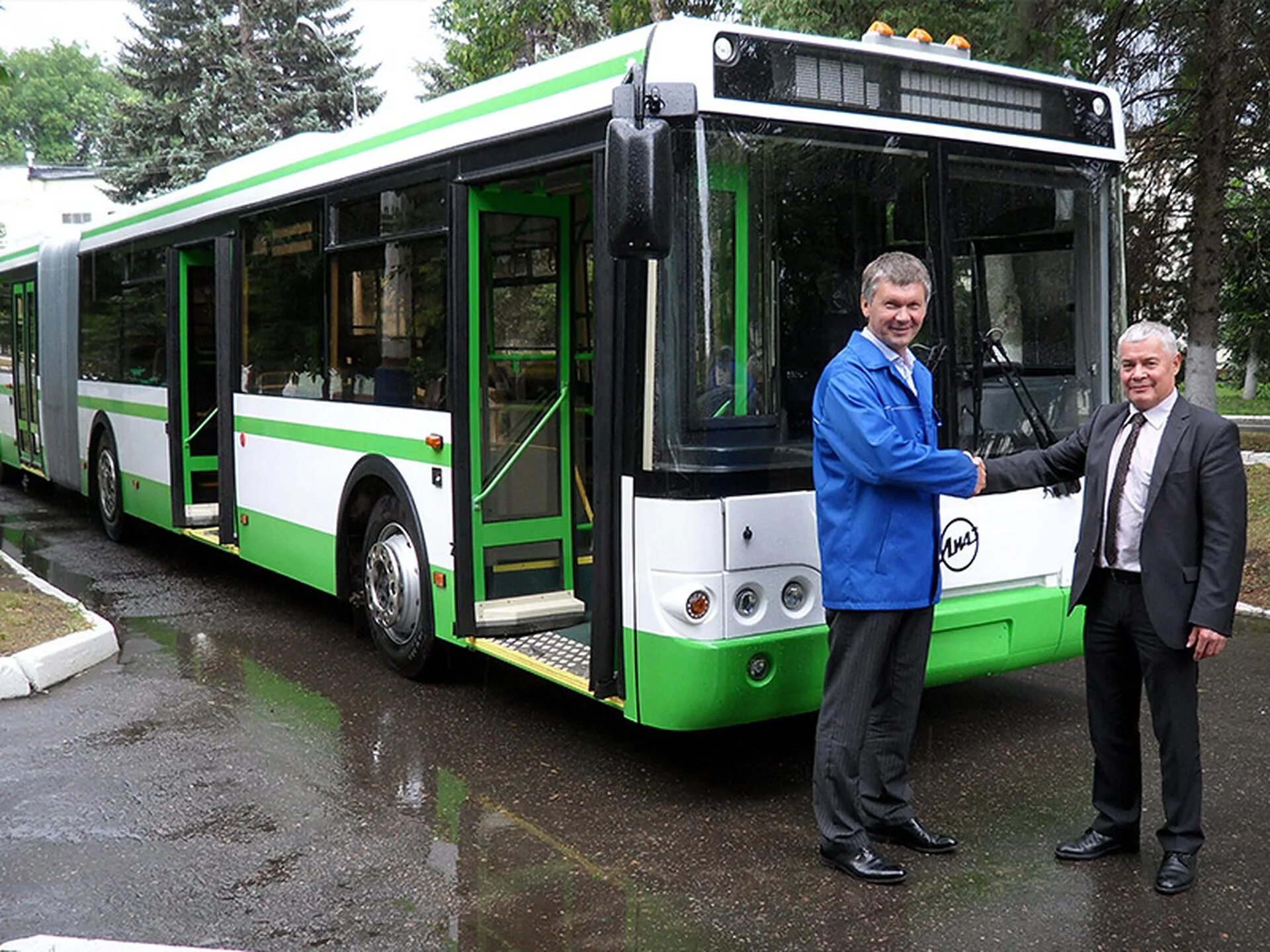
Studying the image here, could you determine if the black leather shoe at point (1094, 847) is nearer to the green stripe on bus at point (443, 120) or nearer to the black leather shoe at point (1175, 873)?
the black leather shoe at point (1175, 873)

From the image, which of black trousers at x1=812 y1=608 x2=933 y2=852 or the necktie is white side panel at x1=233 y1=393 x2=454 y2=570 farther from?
the necktie

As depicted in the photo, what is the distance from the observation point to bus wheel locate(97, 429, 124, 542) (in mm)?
12242

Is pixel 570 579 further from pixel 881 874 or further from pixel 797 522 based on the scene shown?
pixel 881 874

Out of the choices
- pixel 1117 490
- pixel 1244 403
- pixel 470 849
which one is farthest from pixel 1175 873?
pixel 1244 403

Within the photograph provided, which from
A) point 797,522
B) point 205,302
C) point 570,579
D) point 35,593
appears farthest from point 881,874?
point 205,302

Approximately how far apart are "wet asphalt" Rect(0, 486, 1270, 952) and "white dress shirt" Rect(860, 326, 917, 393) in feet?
5.49

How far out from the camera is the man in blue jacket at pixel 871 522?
461cm

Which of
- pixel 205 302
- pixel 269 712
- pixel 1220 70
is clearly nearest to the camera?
pixel 269 712

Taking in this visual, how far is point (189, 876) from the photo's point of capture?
484 cm

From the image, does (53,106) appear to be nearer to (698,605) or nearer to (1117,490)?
(698,605)

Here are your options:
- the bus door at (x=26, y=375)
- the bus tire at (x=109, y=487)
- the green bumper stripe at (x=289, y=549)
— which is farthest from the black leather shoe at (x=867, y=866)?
the bus door at (x=26, y=375)

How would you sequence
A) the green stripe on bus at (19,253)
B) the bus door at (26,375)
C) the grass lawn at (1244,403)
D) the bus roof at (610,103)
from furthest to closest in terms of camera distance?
the grass lawn at (1244,403), the bus door at (26,375), the green stripe on bus at (19,253), the bus roof at (610,103)

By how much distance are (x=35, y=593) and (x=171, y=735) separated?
2978mm

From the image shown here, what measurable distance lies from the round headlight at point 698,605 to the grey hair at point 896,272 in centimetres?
122
